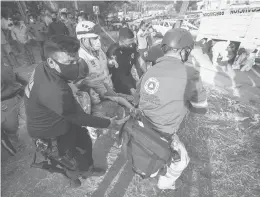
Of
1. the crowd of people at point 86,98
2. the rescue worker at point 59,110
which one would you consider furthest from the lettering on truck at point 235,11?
the rescue worker at point 59,110

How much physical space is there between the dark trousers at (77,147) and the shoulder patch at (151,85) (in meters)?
1.26

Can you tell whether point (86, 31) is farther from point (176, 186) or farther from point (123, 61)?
point (176, 186)

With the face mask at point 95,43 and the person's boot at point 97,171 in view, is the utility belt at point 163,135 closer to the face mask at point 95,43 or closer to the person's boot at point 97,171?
the person's boot at point 97,171

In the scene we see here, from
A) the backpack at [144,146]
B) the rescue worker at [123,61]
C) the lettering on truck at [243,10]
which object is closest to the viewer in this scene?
the backpack at [144,146]

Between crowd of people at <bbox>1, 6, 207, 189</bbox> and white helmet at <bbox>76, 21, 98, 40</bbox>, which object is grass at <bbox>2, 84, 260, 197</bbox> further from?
white helmet at <bbox>76, 21, 98, 40</bbox>

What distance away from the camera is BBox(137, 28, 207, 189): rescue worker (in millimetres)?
1692

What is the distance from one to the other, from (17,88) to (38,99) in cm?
145

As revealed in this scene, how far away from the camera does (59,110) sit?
1.69m

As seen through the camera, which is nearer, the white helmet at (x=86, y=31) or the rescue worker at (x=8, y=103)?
the rescue worker at (x=8, y=103)

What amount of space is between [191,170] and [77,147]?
6.68 ft

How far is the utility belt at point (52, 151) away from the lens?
212cm

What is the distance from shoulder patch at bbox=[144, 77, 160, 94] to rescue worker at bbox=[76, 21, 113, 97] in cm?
154

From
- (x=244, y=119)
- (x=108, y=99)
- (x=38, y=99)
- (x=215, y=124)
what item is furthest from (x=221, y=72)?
(x=38, y=99)

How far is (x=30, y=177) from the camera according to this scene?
2801 millimetres
